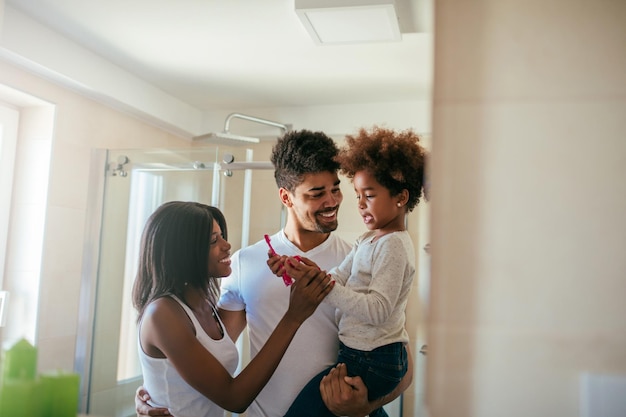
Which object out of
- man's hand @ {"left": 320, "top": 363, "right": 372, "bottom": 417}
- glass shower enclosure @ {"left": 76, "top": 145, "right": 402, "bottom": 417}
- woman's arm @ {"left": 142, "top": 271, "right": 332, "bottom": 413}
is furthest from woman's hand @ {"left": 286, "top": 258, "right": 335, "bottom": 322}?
glass shower enclosure @ {"left": 76, "top": 145, "right": 402, "bottom": 417}

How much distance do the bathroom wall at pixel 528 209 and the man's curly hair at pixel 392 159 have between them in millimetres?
229

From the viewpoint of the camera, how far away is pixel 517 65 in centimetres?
67

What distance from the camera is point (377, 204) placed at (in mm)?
968

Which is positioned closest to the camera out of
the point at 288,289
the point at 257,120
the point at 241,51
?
the point at 288,289

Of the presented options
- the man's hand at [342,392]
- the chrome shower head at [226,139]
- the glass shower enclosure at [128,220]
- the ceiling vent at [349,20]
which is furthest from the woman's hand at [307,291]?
the chrome shower head at [226,139]

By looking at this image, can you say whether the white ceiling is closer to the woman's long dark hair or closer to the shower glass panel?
the shower glass panel

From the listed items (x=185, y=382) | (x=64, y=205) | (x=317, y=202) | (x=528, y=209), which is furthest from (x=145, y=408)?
(x=528, y=209)

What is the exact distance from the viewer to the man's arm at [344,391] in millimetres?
948

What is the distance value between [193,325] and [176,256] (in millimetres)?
134

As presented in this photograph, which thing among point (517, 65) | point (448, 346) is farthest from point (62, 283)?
point (517, 65)

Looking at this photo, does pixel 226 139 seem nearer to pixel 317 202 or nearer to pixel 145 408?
pixel 317 202

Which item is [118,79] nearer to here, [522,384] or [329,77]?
[329,77]

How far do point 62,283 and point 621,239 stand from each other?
122 cm

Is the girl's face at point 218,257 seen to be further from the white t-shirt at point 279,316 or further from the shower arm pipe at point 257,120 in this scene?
the shower arm pipe at point 257,120
